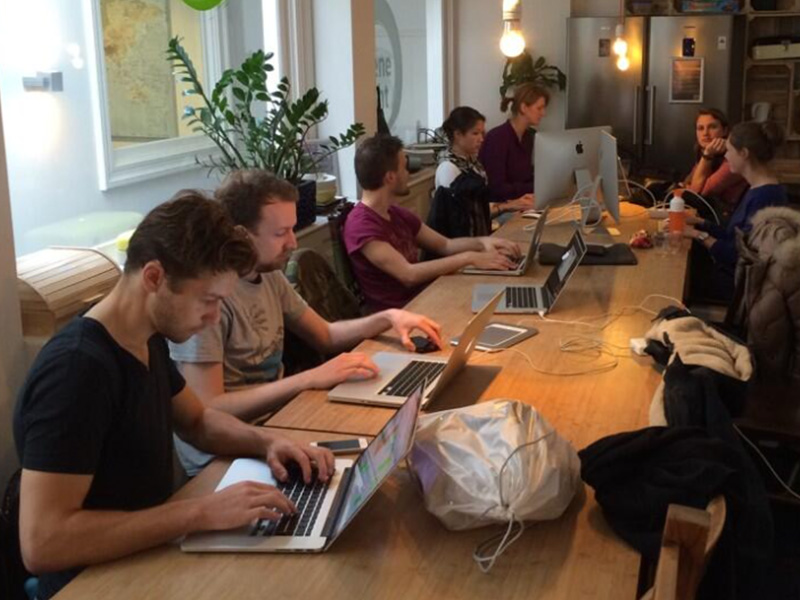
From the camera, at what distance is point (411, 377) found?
7.58 ft

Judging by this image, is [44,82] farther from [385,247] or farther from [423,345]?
[423,345]

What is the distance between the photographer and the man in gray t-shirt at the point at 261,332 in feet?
7.22

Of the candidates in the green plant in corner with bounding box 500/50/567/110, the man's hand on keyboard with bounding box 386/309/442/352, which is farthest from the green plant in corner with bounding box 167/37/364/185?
the green plant in corner with bounding box 500/50/567/110

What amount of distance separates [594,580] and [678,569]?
0.27m

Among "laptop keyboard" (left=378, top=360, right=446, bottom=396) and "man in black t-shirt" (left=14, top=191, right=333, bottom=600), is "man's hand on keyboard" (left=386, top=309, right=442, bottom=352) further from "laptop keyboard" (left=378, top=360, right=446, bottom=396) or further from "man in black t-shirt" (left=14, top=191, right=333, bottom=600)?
"man in black t-shirt" (left=14, top=191, right=333, bottom=600)

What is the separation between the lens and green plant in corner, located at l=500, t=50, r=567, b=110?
275 inches

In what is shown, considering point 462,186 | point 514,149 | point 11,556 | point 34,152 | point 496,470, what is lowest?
point 11,556

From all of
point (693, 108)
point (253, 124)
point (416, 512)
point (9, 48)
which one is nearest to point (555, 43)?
point (693, 108)

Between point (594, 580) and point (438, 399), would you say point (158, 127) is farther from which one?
point (594, 580)

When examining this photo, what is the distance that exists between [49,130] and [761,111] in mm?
5494

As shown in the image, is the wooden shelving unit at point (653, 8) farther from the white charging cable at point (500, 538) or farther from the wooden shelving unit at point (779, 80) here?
the white charging cable at point (500, 538)

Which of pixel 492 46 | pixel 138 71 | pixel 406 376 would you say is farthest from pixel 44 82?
pixel 492 46

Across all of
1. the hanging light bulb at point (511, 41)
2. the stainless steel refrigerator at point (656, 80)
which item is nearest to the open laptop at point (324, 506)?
the hanging light bulb at point (511, 41)

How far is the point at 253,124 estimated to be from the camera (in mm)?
3617
